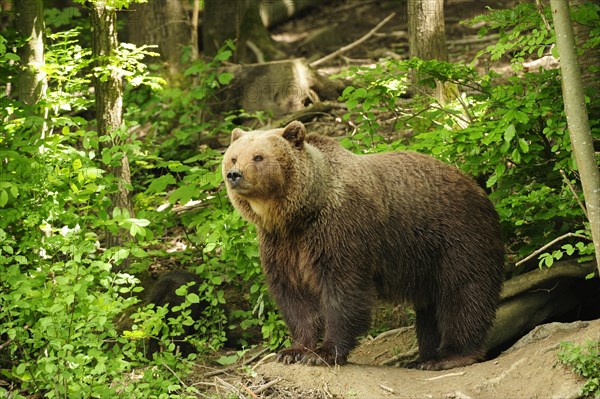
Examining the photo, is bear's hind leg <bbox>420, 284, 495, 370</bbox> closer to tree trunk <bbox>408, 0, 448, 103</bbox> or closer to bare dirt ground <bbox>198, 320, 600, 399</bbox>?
bare dirt ground <bbox>198, 320, 600, 399</bbox>

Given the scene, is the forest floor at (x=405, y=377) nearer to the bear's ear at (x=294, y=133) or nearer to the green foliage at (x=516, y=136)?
the green foliage at (x=516, y=136)

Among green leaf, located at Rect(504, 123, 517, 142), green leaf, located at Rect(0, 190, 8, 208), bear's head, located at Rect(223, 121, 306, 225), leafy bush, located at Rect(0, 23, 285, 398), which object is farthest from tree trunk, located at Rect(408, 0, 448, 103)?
green leaf, located at Rect(0, 190, 8, 208)

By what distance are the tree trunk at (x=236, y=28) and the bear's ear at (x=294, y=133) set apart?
7660 millimetres

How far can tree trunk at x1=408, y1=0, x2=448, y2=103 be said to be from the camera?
9648 millimetres

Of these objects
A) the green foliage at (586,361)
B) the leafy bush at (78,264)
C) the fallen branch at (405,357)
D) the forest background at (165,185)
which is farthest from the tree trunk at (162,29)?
the green foliage at (586,361)

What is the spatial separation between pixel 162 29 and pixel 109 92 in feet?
13.3

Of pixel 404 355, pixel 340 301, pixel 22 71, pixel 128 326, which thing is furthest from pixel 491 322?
pixel 22 71

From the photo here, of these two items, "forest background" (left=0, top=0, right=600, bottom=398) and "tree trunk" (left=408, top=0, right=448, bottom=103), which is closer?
"forest background" (left=0, top=0, right=600, bottom=398)

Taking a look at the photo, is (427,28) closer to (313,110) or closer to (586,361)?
(313,110)

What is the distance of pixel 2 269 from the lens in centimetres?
659

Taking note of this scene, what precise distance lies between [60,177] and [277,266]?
2.18 m

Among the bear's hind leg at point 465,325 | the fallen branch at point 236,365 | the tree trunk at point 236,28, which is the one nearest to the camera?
the bear's hind leg at point 465,325

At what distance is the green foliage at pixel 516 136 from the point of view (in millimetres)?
6902

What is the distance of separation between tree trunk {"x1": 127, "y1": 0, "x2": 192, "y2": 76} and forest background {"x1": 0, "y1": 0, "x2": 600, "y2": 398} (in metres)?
0.85
